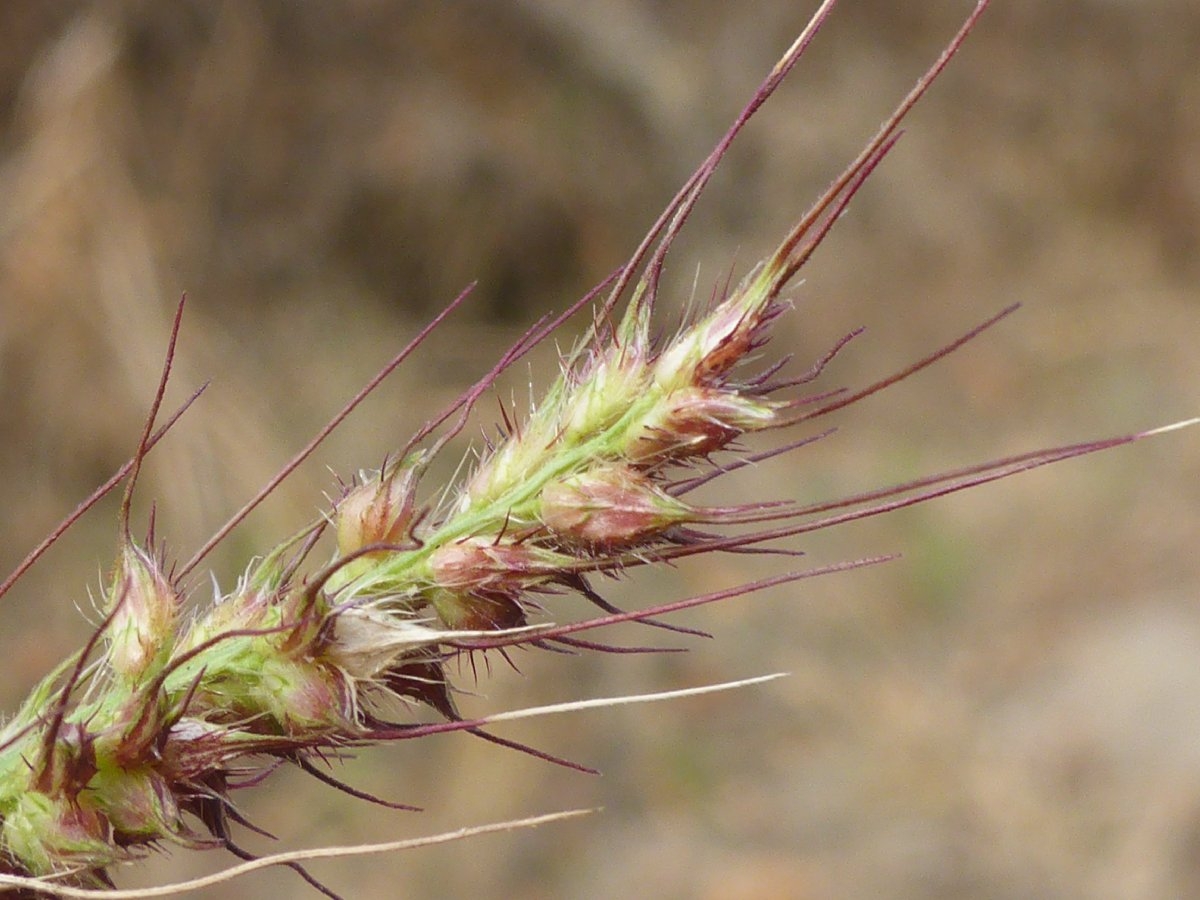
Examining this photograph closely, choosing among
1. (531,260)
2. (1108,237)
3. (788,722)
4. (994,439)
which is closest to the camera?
(788,722)

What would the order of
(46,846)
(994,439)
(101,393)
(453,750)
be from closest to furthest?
(46,846)
(101,393)
(453,750)
(994,439)

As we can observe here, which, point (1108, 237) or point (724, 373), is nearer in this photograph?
point (724, 373)

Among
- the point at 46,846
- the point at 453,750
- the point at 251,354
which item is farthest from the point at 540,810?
the point at 46,846

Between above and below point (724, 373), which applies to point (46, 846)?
below

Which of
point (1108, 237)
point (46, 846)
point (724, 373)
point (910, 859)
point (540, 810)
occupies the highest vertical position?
point (724, 373)


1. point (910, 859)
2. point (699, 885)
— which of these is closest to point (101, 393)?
point (699, 885)

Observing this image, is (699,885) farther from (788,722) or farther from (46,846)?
(46,846)
